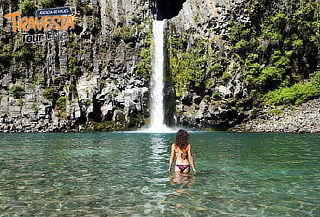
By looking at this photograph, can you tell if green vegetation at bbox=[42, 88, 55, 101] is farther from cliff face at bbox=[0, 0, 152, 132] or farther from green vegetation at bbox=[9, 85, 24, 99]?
green vegetation at bbox=[9, 85, 24, 99]

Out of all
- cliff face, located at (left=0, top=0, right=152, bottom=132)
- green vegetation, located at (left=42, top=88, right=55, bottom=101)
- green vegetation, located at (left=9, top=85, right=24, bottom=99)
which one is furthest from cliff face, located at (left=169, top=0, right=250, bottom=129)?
green vegetation, located at (left=9, top=85, right=24, bottom=99)

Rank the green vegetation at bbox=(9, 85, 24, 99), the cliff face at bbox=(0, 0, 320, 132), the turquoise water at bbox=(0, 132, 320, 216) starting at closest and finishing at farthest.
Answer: the turquoise water at bbox=(0, 132, 320, 216) < the cliff face at bbox=(0, 0, 320, 132) < the green vegetation at bbox=(9, 85, 24, 99)

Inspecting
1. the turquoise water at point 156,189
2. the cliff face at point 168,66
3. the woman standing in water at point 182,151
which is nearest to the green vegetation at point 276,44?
the cliff face at point 168,66

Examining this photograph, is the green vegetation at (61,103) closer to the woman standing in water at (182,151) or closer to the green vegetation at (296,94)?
the green vegetation at (296,94)

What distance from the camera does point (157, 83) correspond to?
163 feet

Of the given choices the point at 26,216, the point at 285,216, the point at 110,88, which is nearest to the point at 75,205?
the point at 26,216

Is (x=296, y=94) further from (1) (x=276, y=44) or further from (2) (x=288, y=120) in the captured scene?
(1) (x=276, y=44)

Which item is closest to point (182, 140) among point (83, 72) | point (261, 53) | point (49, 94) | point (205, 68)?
point (205, 68)

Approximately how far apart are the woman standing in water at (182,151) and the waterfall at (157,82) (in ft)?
115

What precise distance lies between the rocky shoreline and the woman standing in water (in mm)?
32094

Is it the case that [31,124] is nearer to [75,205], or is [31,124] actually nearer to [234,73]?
[234,73]

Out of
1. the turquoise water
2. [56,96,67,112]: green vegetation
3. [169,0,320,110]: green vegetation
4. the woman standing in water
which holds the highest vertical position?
[169,0,320,110]: green vegetation

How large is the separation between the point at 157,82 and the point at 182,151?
131 ft

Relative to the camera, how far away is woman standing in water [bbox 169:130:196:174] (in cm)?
1033
